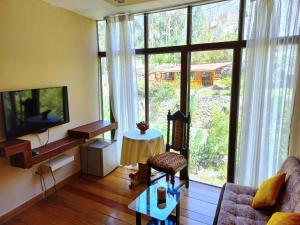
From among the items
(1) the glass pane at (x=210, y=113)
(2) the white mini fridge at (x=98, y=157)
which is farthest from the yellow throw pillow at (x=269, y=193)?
(2) the white mini fridge at (x=98, y=157)

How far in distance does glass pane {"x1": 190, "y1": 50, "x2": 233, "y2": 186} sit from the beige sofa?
940 mm

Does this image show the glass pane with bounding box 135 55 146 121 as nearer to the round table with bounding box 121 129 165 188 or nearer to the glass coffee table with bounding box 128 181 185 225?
the round table with bounding box 121 129 165 188

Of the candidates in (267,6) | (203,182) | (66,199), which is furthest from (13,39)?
(203,182)

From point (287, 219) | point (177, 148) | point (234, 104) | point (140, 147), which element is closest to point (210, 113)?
point (234, 104)

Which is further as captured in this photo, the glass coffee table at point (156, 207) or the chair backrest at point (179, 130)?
the chair backrest at point (179, 130)

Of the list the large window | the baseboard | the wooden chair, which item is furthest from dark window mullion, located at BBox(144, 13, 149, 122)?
the baseboard

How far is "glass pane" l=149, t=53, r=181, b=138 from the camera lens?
322cm

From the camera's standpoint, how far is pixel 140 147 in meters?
2.88

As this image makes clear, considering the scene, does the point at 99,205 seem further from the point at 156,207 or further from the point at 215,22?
the point at 215,22

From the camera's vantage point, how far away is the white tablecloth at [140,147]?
2.87 m

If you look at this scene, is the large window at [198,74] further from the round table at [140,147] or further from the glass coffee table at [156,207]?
the glass coffee table at [156,207]

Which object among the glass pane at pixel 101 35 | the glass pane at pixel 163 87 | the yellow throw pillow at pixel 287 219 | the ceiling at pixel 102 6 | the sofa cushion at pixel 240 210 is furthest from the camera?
the glass pane at pixel 101 35

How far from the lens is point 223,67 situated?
2.86m

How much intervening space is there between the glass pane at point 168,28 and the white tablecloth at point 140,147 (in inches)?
55.4
